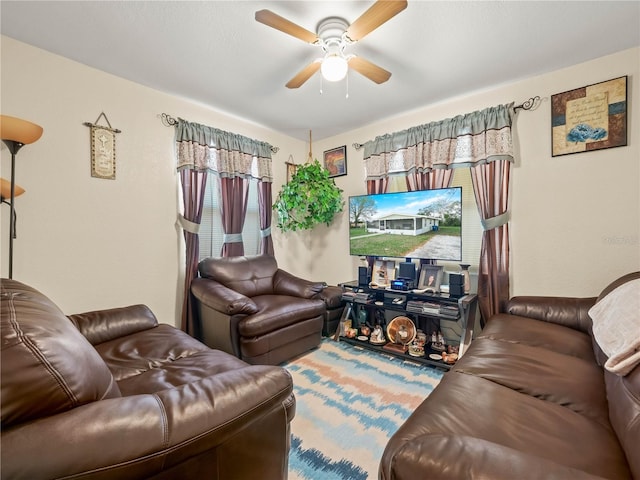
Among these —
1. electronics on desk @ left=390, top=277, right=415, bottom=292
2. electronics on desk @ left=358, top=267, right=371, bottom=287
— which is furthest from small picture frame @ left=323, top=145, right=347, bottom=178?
electronics on desk @ left=390, top=277, right=415, bottom=292

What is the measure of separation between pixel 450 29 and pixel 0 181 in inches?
117

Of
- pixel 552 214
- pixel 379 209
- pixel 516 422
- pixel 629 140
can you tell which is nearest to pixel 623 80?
pixel 629 140

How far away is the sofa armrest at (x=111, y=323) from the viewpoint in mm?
1746

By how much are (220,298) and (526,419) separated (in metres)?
2.07

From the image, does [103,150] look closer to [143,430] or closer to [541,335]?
[143,430]

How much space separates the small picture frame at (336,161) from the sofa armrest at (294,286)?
5.05 feet

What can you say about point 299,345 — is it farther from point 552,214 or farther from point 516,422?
point 552,214

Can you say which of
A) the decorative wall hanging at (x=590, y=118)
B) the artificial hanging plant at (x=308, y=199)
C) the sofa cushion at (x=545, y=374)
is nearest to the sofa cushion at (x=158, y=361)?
the sofa cushion at (x=545, y=374)

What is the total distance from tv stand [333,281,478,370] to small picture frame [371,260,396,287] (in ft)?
0.54

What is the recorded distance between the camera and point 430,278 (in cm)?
277

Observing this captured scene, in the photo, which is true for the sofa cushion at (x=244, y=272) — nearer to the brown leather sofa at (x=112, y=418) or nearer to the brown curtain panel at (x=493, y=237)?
the brown leather sofa at (x=112, y=418)

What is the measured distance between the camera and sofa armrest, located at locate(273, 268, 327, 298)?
2.94 m

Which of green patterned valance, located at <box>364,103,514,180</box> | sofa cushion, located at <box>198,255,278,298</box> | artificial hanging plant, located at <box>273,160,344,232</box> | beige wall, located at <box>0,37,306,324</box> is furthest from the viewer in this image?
artificial hanging plant, located at <box>273,160,344,232</box>

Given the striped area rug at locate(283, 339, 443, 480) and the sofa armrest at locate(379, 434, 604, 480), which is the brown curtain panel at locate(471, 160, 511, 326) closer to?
the striped area rug at locate(283, 339, 443, 480)
